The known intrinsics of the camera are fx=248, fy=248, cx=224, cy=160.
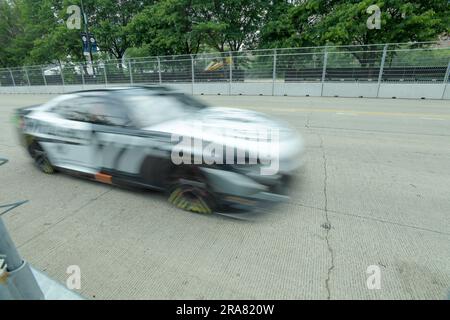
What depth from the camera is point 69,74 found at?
2336 centimetres

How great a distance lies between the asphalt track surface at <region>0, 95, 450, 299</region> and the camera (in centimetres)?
209

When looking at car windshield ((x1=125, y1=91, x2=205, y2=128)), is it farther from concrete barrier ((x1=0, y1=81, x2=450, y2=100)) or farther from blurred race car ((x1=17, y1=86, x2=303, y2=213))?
concrete barrier ((x1=0, y1=81, x2=450, y2=100))

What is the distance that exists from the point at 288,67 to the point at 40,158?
1482 cm

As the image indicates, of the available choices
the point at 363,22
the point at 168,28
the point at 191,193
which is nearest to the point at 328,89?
the point at 363,22

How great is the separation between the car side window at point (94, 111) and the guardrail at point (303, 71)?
14.0 metres

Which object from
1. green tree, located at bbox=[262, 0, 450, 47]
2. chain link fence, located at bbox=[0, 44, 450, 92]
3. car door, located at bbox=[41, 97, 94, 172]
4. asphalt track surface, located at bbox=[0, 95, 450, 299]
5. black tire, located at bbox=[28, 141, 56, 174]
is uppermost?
green tree, located at bbox=[262, 0, 450, 47]

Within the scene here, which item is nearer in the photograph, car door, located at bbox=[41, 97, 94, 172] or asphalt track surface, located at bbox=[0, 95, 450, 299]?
asphalt track surface, located at bbox=[0, 95, 450, 299]

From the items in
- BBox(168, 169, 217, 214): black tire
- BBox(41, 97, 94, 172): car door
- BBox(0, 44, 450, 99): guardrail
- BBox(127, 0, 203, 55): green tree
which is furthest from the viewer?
BBox(127, 0, 203, 55): green tree

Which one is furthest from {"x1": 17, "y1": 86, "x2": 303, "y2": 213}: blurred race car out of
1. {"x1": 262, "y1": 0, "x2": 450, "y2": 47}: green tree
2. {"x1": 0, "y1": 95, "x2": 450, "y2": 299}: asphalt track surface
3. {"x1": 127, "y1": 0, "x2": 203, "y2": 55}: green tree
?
{"x1": 127, "y1": 0, "x2": 203, "y2": 55}: green tree

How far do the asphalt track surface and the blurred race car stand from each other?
1.01ft

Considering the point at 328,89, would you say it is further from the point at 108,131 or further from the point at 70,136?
Result: the point at 70,136

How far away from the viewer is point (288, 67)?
1581 cm

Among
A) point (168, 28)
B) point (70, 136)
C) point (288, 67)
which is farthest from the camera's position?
point (168, 28)

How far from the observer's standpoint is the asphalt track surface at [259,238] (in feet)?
6.87
